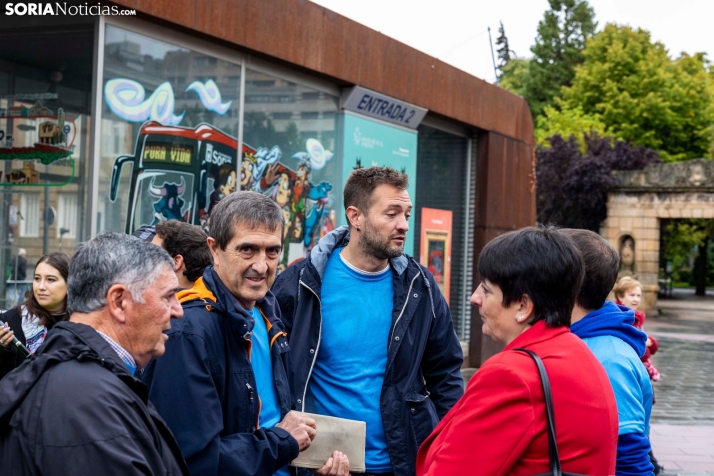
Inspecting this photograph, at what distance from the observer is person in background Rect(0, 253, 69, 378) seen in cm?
466

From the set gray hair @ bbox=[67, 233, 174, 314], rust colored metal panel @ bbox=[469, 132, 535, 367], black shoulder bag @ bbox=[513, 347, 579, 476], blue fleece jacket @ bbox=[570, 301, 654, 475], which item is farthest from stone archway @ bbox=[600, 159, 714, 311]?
gray hair @ bbox=[67, 233, 174, 314]

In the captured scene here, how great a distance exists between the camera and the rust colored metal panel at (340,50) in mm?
7105

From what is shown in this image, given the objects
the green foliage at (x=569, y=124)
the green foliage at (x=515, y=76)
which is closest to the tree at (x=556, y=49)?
the green foliage at (x=515, y=76)

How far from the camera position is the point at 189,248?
3633 mm

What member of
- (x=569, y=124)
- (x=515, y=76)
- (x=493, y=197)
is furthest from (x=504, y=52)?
(x=493, y=197)

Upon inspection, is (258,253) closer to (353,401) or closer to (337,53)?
(353,401)

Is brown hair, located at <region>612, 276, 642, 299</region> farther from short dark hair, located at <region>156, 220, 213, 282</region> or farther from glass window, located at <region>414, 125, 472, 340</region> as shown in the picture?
short dark hair, located at <region>156, 220, 213, 282</region>

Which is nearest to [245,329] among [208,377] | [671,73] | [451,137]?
[208,377]

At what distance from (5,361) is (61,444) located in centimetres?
261

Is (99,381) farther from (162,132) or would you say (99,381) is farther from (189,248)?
(162,132)

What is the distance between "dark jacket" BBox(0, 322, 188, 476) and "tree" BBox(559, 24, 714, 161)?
47499 millimetres

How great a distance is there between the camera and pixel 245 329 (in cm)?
272

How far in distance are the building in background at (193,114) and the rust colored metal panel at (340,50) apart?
0.7 inches
